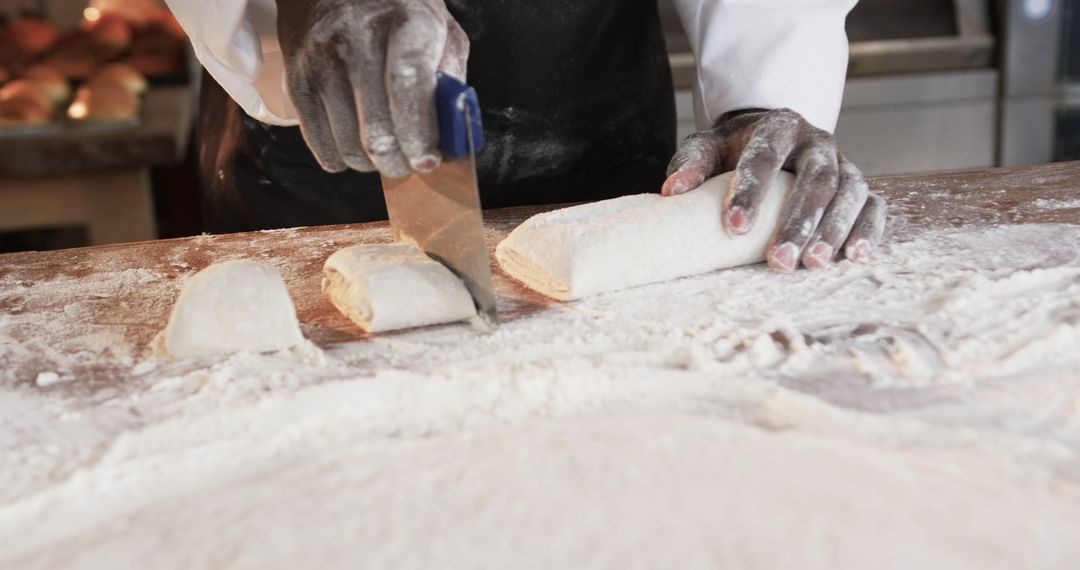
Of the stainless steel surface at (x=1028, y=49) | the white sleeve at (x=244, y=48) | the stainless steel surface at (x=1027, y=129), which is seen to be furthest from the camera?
the stainless steel surface at (x=1027, y=129)

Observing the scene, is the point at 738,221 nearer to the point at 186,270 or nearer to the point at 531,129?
the point at 531,129

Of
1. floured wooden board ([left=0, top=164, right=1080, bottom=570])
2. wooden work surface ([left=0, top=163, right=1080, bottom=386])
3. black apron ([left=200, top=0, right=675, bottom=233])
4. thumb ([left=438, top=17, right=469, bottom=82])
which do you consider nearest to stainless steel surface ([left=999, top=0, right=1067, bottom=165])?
wooden work surface ([left=0, top=163, right=1080, bottom=386])

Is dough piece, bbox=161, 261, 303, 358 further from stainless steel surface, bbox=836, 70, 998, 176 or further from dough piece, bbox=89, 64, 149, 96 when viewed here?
stainless steel surface, bbox=836, 70, 998, 176

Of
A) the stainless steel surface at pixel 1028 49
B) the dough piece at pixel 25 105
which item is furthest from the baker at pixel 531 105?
the stainless steel surface at pixel 1028 49

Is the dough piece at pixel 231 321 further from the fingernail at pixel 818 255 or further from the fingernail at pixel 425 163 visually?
the fingernail at pixel 818 255

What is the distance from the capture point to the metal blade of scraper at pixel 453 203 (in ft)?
3.66

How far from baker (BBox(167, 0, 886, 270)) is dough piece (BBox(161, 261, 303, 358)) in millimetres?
210

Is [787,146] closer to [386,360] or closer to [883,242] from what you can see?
[883,242]

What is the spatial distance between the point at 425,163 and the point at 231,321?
291 mm

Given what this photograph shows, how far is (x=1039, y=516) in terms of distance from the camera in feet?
2.57

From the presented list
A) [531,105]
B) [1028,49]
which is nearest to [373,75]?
[531,105]

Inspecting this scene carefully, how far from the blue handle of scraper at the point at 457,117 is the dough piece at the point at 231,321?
28 centimetres

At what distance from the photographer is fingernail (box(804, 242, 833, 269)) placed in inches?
54.5

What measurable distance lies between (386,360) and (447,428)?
185 millimetres
